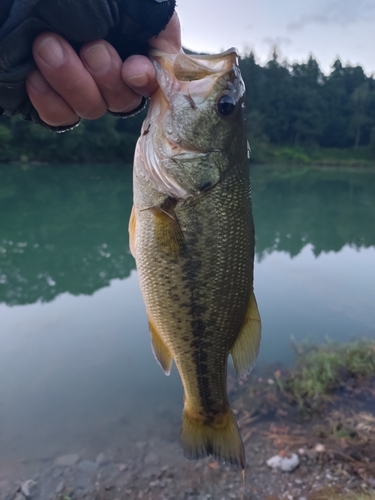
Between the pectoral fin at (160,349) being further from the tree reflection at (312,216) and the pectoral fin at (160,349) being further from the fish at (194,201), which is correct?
the tree reflection at (312,216)

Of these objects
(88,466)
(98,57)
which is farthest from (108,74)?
(88,466)

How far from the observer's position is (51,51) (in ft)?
5.42

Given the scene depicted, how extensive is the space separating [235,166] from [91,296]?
725 cm

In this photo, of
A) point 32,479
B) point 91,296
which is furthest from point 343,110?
point 32,479

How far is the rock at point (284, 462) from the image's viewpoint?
4.05 m

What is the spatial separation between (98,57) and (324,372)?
486cm

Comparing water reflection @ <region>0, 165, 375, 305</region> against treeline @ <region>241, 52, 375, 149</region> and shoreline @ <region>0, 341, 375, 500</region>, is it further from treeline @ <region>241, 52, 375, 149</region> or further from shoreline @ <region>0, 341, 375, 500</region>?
treeline @ <region>241, 52, 375, 149</region>

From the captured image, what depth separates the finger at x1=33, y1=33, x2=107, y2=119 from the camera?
165 centimetres

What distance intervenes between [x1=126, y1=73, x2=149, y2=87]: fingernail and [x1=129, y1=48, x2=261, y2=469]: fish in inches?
A: 2.8

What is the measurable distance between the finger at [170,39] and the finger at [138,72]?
12 centimetres

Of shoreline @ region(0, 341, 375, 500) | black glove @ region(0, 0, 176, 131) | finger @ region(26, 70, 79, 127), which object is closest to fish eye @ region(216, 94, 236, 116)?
black glove @ region(0, 0, 176, 131)

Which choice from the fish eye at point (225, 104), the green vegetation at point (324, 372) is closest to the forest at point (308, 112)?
the green vegetation at point (324, 372)

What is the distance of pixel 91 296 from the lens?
8773 millimetres

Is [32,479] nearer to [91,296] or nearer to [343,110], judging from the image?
[91,296]
